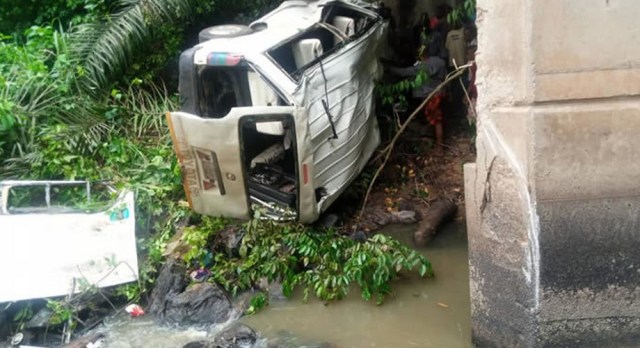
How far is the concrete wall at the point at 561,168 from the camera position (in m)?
3.32

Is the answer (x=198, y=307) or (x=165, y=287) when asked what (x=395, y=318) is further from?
(x=165, y=287)

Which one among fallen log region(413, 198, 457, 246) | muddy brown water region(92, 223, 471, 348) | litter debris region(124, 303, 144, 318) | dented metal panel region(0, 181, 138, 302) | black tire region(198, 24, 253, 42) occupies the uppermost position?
black tire region(198, 24, 253, 42)

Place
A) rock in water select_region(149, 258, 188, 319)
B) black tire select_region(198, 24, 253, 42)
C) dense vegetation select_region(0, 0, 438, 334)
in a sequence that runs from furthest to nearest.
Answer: black tire select_region(198, 24, 253, 42) → dense vegetation select_region(0, 0, 438, 334) → rock in water select_region(149, 258, 188, 319)

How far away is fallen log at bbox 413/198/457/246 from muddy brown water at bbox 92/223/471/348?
611mm

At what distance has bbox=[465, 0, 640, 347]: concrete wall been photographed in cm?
332

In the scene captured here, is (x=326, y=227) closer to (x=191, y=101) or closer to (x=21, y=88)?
(x=191, y=101)

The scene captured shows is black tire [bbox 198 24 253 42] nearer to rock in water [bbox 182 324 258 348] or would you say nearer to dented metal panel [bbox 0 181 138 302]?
dented metal panel [bbox 0 181 138 302]

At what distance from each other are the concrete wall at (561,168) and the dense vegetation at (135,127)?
1451 mm

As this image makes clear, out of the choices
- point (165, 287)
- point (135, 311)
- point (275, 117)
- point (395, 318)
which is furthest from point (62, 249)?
point (395, 318)

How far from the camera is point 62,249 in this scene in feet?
16.8

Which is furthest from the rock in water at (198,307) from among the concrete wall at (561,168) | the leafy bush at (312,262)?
the concrete wall at (561,168)

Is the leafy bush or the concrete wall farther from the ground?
the concrete wall

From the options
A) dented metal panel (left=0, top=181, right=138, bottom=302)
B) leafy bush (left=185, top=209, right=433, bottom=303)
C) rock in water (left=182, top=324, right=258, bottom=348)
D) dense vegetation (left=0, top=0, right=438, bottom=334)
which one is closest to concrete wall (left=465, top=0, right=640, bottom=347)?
leafy bush (left=185, top=209, right=433, bottom=303)

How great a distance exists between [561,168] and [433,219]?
2.74 meters
